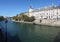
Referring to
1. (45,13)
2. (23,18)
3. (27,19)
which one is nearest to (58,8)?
(45,13)

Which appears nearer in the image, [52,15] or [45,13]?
[52,15]

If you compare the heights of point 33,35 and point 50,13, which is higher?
point 50,13

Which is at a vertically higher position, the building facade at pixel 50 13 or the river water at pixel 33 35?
the building facade at pixel 50 13

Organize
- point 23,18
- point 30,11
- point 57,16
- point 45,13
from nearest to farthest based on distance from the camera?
point 57,16, point 45,13, point 23,18, point 30,11

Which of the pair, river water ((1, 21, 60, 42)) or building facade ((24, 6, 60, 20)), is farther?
building facade ((24, 6, 60, 20))

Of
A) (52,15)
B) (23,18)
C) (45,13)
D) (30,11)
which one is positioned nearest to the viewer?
(52,15)

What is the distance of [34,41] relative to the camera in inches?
785

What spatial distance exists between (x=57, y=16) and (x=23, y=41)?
166ft

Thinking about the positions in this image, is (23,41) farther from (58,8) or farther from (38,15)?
(38,15)

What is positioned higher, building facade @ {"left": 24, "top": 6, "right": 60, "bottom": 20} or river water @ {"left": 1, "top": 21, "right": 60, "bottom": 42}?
building facade @ {"left": 24, "top": 6, "right": 60, "bottom": 20}

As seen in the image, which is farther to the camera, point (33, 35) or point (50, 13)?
point (50, 13)

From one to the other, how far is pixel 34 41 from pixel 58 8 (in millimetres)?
53219

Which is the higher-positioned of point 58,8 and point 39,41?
point 58,8

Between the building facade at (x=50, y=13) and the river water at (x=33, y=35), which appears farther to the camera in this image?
the building facade at (x=50, y=13)
